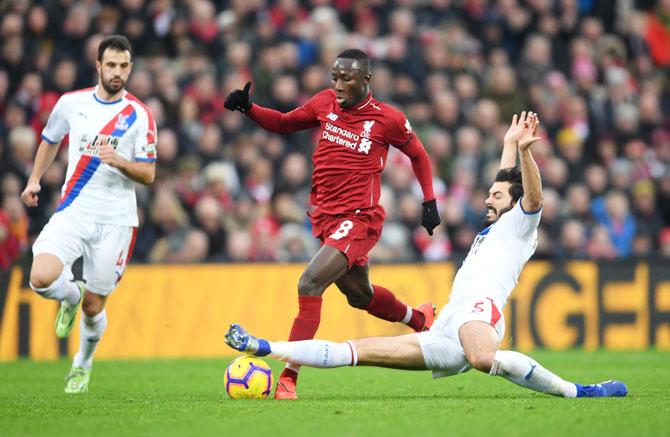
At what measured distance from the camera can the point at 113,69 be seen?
369 inches

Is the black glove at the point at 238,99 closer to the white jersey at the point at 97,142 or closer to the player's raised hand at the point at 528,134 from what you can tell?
the white jersey at the point at 97,142

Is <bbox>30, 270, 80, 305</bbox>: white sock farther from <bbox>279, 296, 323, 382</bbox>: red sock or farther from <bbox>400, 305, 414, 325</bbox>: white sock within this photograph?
<bbox>400, 305, 414, 325</bbox>: white sock

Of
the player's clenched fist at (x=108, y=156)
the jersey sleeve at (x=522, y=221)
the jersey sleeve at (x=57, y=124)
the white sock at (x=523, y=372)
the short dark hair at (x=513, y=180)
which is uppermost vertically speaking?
the jersey sleeve at (x=57, y=124)

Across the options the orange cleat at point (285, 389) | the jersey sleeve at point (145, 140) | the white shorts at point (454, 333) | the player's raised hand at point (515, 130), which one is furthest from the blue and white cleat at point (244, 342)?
the player's raised hand at point (515, 130)

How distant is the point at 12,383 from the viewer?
1037 cm

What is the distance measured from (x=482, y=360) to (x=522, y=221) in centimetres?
112

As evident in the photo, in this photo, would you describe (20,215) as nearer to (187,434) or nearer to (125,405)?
(125,405)

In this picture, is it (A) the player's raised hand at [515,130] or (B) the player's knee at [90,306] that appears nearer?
(A) the player's raised hand at [515,130]

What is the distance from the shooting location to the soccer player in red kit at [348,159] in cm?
895

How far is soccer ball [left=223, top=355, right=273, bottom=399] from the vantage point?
27.6ft

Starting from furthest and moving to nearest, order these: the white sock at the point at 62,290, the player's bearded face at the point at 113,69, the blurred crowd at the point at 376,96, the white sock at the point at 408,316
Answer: the blurred crowd at the point at 376,96
the white sock at the point at 408,316
the player's bearded face at the point at 113,69
the white sock at the point at 62,290

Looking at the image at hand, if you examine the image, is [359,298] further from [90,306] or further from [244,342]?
[90,306]

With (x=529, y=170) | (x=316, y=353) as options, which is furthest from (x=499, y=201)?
(x=316, y=353)

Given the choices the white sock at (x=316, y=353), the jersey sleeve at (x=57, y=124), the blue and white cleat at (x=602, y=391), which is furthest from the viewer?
the jersey sleeve at (x=57, y=124)
